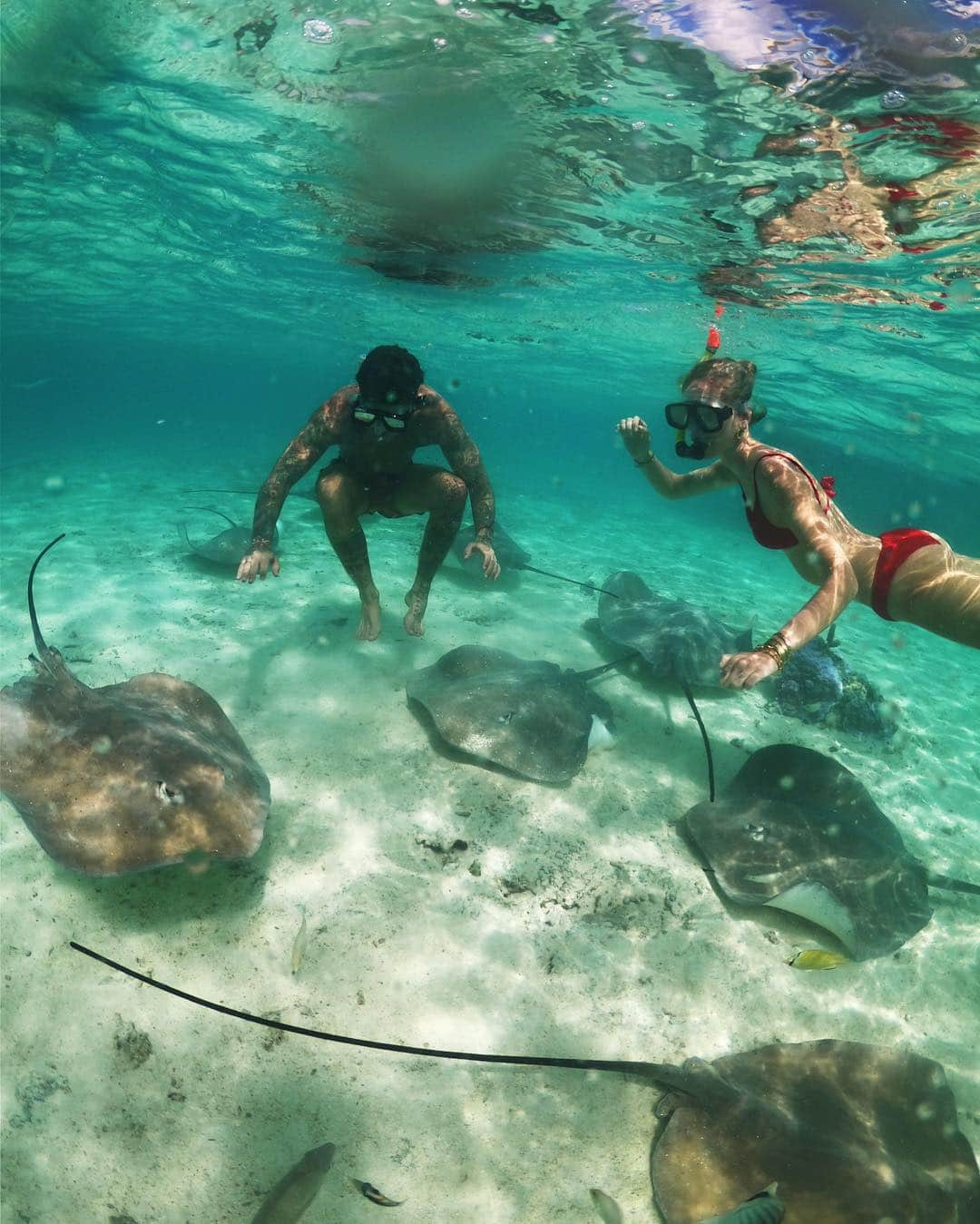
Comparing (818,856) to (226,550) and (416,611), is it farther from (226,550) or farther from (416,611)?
(226,550)

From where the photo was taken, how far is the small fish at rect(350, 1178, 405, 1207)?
2.83m

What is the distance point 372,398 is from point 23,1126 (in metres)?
5.38

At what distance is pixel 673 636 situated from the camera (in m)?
7.56

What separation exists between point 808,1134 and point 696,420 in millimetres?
4395

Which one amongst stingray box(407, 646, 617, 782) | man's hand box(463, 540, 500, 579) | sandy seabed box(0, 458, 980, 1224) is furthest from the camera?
man's hand box(463, 540, 500, 579)

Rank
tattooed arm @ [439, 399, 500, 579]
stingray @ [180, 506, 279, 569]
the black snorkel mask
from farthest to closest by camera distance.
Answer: stingray @ [180, 506, 279, 569]
tattooed arm @ [439, 399, 500, 579]
the black snorkel mask

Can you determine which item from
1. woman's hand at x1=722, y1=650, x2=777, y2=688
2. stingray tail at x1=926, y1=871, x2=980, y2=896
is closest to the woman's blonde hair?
woman's hand at x1=722, y1=650, x2=777, y2=688

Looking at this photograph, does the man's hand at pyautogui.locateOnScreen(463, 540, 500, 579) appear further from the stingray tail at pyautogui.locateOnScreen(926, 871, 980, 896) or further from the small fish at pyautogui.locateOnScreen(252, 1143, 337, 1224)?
the small fish at pyautogui.locateOnScreen(252, 1143, 337, 1224)

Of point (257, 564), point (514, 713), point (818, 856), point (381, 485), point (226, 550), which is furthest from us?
point (226, 550)

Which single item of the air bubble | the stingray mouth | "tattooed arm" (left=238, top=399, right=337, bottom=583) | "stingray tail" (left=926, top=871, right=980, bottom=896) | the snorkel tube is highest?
the air bubble

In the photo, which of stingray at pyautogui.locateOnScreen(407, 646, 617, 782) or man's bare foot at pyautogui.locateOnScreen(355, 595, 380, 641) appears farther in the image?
man's bare foot at pyautogui.locateOnScreen(355, 595, 380, 641)

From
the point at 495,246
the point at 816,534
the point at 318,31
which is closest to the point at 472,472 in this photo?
the point at 816,534

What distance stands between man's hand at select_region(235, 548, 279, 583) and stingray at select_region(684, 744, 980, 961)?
4.38 metres

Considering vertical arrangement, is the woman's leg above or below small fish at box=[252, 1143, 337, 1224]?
above
